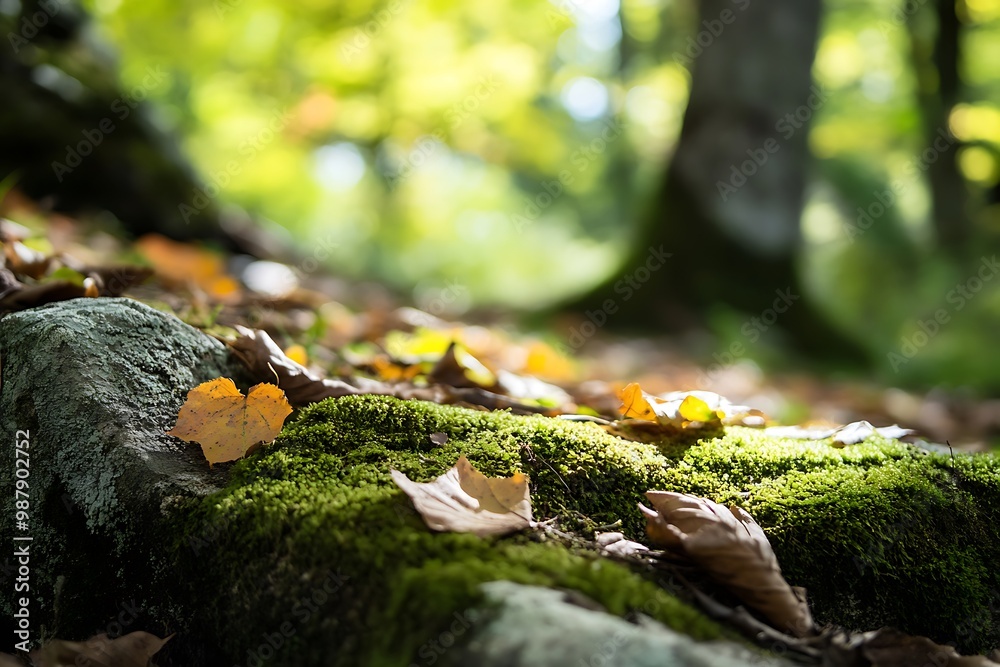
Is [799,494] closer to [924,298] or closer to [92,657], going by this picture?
[92,657]

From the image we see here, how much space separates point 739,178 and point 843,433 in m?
5.19

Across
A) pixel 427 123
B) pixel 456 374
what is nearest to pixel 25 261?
pixel 456 374

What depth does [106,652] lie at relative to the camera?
1052mm

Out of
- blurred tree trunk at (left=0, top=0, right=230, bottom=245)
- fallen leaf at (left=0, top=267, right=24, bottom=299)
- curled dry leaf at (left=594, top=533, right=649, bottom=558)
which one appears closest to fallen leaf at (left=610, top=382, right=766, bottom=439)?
curled dry leaf at (left=594, top=533, right=649, bottom=558)

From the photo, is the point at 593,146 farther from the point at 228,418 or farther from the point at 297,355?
the point at 228,418

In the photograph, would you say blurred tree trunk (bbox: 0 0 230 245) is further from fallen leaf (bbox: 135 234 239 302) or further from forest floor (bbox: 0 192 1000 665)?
fallen leaf (bbox: 135 234 239 302)

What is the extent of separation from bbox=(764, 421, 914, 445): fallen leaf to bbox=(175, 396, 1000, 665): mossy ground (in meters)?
0.06

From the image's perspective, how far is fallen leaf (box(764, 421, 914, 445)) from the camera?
175 centimetres

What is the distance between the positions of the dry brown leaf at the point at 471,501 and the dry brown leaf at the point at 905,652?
1.87 feet

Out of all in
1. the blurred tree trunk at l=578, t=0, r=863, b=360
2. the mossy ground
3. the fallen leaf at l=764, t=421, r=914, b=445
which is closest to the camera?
the mossy ground

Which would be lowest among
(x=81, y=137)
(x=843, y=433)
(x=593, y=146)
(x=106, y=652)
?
(x=106, y=652)

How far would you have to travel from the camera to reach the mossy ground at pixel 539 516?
990 mm

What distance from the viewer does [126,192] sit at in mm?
4723

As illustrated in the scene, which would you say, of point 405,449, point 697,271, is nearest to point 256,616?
point 405,449
